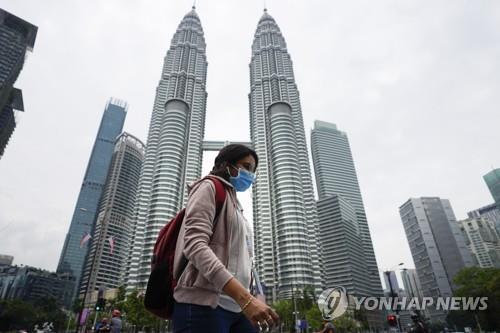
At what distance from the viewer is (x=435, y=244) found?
100 m

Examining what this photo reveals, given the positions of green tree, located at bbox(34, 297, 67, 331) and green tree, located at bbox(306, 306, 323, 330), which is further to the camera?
green tree, located at bbox(34, 297, 67, 331)

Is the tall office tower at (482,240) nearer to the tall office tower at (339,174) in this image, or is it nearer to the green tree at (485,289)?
the tall office tower at (339,174)

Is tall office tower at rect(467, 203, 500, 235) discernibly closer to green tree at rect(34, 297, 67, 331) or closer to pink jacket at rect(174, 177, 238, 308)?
pink jacket at rect(174, 177, 238, 308)


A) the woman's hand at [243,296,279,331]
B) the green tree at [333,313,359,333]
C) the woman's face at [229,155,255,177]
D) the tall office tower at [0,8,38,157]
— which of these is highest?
the tall office tower at [0,8,38,157]

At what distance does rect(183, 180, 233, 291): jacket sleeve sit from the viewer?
1412 mm

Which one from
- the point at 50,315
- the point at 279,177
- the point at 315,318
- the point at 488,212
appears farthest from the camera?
the point at 488,212

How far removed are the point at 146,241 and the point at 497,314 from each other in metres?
80.4

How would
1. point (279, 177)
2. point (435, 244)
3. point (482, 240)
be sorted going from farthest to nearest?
1. point (482, 240)
2. point (435, 244)
3. point (279, 177)

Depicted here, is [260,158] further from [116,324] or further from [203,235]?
[203,235]

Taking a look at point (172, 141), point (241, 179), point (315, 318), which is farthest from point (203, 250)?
point (172, 141)

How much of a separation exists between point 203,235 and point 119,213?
131167 mm

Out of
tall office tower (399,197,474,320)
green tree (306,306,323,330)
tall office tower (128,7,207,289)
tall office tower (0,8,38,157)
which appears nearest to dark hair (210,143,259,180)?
green tree (306,306,323,330)

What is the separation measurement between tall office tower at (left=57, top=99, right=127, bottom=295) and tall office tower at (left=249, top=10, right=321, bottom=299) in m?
87.1

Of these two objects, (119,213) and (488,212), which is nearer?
(119,213)
